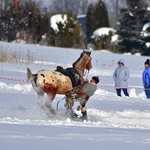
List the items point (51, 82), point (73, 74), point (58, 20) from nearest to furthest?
1. point (51, 82)
2. point (73, 74)
3. point (58, 20)

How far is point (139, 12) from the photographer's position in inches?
1736

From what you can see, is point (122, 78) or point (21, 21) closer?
point (122, 78)

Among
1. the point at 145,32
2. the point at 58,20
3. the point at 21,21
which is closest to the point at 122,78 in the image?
the point at 21,21

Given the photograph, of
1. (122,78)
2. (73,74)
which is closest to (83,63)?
(73,74)

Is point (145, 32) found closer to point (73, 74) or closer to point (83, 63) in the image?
point (83, 63)

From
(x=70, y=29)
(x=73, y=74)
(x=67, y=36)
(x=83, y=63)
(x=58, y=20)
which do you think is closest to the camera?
(x=73, y=74)

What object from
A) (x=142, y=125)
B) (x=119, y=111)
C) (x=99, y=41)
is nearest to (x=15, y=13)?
(x=99, y=41)

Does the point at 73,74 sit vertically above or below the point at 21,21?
below

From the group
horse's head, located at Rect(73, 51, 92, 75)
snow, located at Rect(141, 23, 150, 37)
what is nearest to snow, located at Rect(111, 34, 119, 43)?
snow, located at Rect(141, 23, 150, 37)

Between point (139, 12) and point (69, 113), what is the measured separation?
32.8 metres

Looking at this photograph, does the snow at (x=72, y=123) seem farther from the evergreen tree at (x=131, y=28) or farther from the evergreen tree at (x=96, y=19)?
the evergreen tree at (x=96, y=19)

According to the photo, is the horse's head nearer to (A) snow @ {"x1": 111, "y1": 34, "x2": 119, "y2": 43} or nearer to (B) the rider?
(B) the rider

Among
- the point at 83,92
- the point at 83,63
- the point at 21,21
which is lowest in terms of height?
the point at 83,92

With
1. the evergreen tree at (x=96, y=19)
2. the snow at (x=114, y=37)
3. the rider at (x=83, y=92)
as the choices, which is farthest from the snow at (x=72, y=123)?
the evergreen tree at (x=96, y=19)
